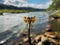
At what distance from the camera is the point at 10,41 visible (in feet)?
34.3

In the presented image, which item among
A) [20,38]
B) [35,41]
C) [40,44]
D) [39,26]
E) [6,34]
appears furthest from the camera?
[39,26]

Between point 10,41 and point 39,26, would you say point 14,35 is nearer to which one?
point 10,41

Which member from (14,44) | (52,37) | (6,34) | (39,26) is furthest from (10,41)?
(39,26)

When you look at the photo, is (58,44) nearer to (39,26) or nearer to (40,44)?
(40,44)

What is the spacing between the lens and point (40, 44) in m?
9.23

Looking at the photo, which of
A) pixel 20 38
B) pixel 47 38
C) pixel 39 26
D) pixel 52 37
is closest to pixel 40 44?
pixel 47 38

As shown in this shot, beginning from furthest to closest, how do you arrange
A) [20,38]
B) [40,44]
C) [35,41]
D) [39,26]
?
[39,26] → [20,38] → [35,41] → [40,44]

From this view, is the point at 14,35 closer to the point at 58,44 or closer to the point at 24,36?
the point at 24,36

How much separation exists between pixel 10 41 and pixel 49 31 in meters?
2.12

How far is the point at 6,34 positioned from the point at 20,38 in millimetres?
1112

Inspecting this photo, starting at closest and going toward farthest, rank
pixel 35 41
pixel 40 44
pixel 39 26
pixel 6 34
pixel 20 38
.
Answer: pixel 40 44, pixel 35 41, pixel 20 38, pixel 6 34, pixel 39 26

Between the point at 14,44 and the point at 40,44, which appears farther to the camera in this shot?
the point at 14,44

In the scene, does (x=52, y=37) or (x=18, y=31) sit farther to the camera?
(x=18, y=31)

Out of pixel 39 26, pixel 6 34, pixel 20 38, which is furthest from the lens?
pixel 39 26
